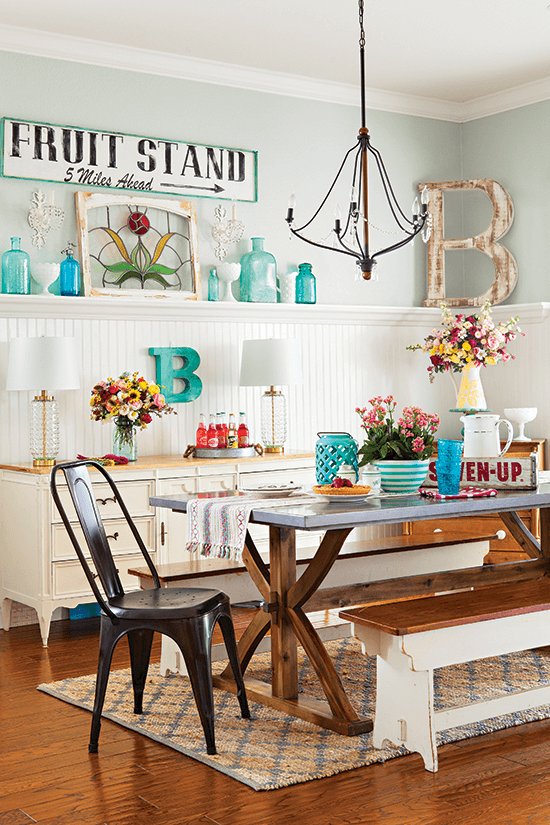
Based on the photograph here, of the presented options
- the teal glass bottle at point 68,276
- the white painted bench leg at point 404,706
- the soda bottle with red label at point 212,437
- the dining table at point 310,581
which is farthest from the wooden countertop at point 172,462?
the white painted bench leg at point 404,706

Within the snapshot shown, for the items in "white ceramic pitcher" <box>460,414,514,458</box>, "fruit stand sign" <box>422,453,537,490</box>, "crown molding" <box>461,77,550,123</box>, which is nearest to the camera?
"fruit stand sign" <box>422,453,537,490</box>

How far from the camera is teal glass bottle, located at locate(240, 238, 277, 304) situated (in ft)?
19.0

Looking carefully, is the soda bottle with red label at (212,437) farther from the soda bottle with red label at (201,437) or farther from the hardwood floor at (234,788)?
the hardwood floor at (234,788)

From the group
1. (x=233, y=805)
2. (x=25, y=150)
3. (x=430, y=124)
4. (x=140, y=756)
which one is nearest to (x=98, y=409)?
(x=25, y=150)

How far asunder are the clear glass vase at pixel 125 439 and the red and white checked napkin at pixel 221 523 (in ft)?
5.65

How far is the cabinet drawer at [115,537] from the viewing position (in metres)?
4.65

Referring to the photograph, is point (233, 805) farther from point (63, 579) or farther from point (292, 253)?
point (292, 253)

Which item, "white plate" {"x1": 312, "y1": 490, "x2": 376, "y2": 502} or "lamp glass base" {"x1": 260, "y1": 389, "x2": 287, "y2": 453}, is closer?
"white plate" {"x1": 312, "y1": 490, "x2": 376, "y2": 502}

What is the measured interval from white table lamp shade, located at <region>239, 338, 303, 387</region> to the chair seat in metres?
2.28

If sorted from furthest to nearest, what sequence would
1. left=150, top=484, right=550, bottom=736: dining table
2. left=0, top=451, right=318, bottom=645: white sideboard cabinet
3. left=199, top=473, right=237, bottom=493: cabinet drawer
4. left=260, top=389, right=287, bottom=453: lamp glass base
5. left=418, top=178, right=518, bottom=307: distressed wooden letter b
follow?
1. left=418, top=178, right=518, bottom=307: distressed wooden letter b
2. left=260, top=389, right=287, bottom=453: lamp glass base
3. left=199, top=473, right=237, bottom=493: cabinet drawer
4. left=0, top=451, right=318, bottom=645: white sideboard cabinet
5. left=150, top=484, right=550, bottom=736: dining table

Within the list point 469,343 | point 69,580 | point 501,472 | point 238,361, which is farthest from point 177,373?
point 501,472

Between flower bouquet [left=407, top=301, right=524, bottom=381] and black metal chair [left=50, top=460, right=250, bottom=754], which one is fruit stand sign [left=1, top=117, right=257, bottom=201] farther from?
black metal chair [left=50, top=460, right=250, bottom=754]

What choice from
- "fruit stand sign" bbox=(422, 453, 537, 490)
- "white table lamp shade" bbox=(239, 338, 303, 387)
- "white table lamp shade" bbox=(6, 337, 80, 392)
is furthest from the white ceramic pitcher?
"white table lamp shade" bbox=(6, 337, 80, 392)

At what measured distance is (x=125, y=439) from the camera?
5.06 meters
